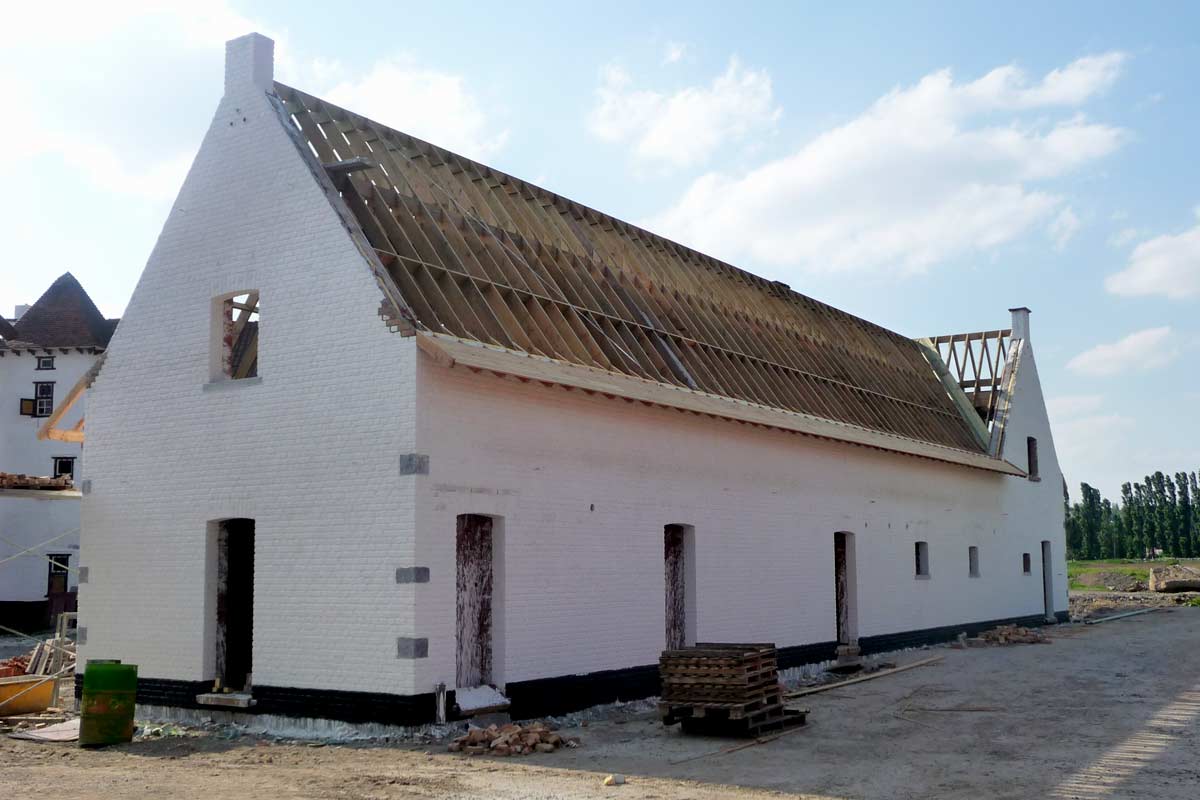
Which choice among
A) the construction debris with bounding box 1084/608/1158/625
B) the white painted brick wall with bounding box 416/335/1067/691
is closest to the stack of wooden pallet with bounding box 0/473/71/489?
the white painted brick wall with bounding box 416/335/1067/691

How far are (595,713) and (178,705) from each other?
574 centimetres

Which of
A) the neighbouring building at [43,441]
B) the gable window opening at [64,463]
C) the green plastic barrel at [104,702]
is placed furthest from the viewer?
the gable window opening at [64,463]

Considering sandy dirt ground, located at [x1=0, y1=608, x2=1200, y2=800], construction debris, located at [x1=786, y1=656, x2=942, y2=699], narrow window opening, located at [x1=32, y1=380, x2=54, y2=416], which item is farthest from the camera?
narrow window opening, located at [x1=32, y1=380, x2=54, y2=416]

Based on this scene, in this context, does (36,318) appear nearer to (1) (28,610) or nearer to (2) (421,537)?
(1) (28,610)

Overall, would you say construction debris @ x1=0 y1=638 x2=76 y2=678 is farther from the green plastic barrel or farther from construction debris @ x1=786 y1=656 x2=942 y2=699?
construction debris @ x1=786 y1=656 x2=942 y2=699

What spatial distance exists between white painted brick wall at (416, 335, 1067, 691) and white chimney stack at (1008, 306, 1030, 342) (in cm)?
1062

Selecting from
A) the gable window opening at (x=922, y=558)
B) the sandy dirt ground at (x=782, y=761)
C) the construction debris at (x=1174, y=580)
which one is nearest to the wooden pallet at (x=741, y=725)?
the sandy dirt ground at (x=782, y=761)

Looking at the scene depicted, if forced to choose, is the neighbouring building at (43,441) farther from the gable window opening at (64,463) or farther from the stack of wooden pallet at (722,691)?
the stack of wooden pallet at (722,691)

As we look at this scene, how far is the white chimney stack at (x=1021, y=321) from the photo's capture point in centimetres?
3641

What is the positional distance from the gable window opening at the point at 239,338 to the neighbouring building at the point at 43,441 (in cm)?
2090

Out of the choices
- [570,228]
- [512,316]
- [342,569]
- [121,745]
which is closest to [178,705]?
[121,745]

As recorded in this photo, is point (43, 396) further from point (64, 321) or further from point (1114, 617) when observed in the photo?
point (1114, 617)

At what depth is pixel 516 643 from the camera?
15.3 meters

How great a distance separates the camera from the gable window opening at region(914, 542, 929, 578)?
1073 inches
